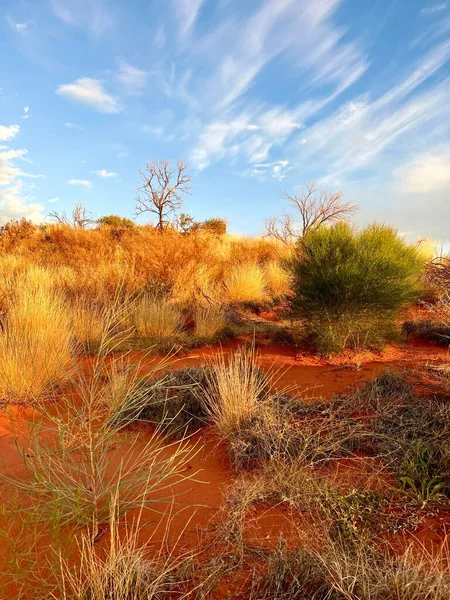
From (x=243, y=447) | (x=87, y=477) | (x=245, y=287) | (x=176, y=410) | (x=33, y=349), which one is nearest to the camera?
(x=87, y=477)

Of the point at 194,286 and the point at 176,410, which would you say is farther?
the point at 194,286

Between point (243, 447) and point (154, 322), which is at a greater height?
point (154, 322)

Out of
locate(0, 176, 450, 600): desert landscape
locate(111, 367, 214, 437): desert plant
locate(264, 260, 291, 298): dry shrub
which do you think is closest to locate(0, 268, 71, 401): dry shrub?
locate(0, 176, 450, 600): desert landscape

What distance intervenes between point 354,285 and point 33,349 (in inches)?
209

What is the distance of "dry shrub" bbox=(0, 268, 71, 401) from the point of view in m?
4.49

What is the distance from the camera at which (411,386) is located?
4660mm

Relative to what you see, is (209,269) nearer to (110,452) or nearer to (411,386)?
(411,386)

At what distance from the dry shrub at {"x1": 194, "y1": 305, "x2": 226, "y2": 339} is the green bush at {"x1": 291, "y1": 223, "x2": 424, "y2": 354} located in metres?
1.75

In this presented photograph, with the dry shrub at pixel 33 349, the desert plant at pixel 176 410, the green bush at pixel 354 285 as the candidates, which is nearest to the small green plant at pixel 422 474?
the desert plant at pixel 176 410

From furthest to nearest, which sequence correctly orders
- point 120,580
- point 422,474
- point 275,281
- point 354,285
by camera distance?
point 275,281 → point 354,285 → point 422,474 → point 120,580

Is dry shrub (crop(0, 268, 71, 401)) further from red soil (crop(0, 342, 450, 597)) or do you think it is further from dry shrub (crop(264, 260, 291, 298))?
dry shrub (crop(264, 260, 291, 298))

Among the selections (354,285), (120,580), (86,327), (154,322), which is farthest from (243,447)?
(154,322)

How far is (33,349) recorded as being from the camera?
493 centimetres

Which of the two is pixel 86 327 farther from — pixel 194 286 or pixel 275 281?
pixel 275 281
